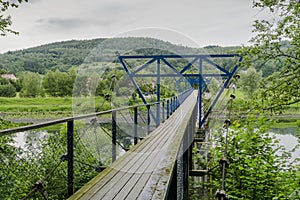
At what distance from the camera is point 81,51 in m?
13.0

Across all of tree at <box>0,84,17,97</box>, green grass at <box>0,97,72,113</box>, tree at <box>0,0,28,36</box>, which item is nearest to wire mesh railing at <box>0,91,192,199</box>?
tree at <box>0,0,28,36</box>

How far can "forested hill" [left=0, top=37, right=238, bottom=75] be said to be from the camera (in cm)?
637

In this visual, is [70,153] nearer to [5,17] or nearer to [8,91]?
[5,17]

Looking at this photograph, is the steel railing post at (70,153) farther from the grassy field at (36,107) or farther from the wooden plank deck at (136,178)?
the grassy field at (36,107)

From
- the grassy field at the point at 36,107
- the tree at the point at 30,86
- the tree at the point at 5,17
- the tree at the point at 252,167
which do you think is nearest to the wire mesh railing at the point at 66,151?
the tree at the point at 252,167

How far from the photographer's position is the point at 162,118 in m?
7.46

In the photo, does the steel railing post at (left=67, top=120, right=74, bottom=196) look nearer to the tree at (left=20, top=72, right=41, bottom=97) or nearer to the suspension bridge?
the suspension bridge

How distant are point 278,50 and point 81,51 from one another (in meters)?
9.55

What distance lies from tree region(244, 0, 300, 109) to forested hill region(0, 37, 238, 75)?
674mm

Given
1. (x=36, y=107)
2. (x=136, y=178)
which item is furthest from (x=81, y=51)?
(x=36, y=107)

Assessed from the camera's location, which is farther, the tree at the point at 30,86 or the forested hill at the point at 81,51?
the tree at the point at 30,86

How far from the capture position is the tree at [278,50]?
477 centimetres

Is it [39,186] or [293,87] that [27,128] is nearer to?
[39,186]

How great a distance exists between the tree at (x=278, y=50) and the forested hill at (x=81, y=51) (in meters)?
0.67
